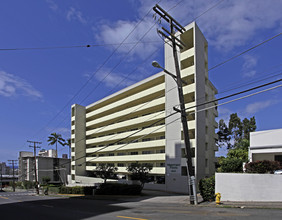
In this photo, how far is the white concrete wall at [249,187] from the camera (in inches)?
593

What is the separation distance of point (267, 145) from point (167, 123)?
564 inches

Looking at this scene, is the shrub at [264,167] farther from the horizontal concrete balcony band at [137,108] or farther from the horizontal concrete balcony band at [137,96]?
the horizontal concrete balcony band at [137,96]

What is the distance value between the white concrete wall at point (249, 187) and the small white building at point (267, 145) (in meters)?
8.89

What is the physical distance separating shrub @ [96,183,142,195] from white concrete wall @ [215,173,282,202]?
1244 centimetres

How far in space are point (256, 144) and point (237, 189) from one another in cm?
1033

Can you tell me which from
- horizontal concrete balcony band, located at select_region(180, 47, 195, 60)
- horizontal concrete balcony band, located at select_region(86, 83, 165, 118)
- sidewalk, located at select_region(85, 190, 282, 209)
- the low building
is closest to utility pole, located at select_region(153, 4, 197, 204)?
sidewalk, located at select_region(85, 190, 282, 209)

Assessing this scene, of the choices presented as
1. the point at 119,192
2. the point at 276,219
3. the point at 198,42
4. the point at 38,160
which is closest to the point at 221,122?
the point at 198,42

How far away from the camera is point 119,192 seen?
26953 millimetres

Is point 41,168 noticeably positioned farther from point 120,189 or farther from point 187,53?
point 187,53

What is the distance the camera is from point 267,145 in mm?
23594

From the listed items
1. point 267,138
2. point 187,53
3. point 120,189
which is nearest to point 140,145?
point 120,189

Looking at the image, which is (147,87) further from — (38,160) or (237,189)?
(38,160)

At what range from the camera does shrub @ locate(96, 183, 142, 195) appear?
2661cm

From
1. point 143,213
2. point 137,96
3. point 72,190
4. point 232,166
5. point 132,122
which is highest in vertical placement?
point 137,96
